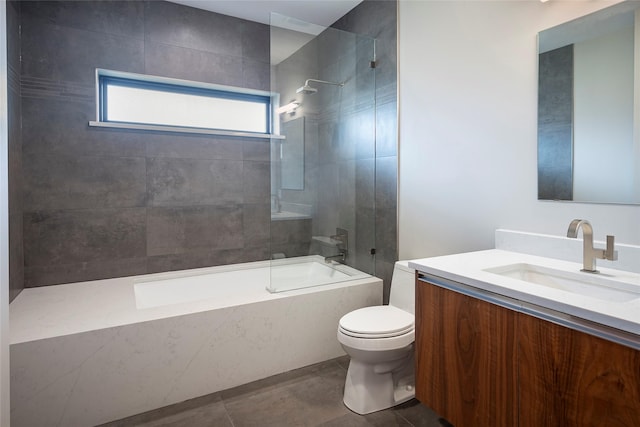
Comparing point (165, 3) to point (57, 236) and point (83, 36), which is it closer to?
point (83, 36)

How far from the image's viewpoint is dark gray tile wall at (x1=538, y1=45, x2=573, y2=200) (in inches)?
63.9

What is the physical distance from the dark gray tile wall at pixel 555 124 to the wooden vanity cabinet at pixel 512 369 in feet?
2.56

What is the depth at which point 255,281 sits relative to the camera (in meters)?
3.08

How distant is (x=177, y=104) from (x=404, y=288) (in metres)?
2.37

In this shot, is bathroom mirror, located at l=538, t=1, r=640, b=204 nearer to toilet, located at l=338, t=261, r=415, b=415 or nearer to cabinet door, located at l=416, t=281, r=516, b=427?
cabinet door, located at l=416, t=281, r=516, b=427

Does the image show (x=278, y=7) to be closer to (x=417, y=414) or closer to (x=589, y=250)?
(x=589, y=250)

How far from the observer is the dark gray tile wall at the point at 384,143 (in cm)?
260

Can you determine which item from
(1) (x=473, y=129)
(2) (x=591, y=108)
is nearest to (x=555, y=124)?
(2) (x=591, y=108)

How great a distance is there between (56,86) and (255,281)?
2036 millimetres

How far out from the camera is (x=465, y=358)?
54.5 inches

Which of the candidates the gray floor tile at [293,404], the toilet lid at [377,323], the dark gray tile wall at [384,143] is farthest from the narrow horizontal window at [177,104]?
the gray floor tile at [293,404]

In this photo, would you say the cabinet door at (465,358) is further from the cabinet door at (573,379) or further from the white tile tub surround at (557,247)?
the white tile tub surround at (557,247)

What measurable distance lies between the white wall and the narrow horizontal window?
4.04 feet

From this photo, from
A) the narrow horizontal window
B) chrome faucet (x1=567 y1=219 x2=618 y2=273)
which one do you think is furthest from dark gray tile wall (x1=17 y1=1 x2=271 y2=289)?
chrome faucet (x1=567 y1=219 x2=618 y2=273)
